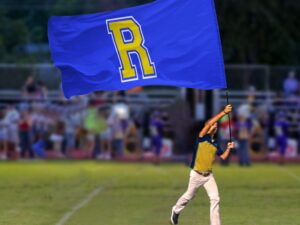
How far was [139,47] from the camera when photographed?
658 inches

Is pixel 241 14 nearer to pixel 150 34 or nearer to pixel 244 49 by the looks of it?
pixel 244 49

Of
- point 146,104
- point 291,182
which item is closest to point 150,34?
point 291,182

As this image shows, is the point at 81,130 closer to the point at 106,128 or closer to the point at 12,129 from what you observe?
the point at 106,128

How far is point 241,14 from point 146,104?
819 centimetres

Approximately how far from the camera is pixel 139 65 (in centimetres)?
1656

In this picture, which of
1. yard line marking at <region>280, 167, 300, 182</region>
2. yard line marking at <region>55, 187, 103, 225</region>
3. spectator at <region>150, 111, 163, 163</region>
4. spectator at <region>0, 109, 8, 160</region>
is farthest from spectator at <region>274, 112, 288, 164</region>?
yard line marking at <region>55, 187, 103, 225</region>

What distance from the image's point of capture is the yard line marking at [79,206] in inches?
688

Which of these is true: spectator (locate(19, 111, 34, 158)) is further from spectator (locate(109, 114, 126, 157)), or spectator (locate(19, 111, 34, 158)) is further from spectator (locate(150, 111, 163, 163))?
spectator (locate(150, 111, 163, 163))

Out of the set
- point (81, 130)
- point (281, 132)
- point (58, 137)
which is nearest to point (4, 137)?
point (58, 137)

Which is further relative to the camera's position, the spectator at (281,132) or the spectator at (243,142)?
the spectator at (281,132)

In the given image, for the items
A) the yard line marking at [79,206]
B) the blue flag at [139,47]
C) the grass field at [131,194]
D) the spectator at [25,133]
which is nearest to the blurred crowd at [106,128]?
the spectator at [25,133]

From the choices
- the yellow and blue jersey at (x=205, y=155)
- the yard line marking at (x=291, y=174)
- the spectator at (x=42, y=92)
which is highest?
the spectator at (x=42, y=92)

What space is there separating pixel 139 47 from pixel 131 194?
625 cm

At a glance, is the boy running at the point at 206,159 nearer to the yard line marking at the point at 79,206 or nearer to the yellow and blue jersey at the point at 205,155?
the yellow and blue jersey at the point at 205,155
